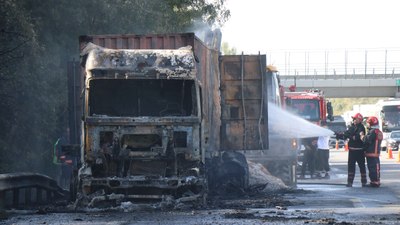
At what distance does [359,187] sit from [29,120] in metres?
8.25

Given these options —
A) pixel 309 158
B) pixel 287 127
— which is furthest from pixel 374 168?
pixel 309 158

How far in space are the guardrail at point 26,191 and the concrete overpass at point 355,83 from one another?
54313 millimetres

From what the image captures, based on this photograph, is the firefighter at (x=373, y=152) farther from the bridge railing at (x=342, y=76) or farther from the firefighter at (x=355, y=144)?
the bridge railing at (x=342, y=76)

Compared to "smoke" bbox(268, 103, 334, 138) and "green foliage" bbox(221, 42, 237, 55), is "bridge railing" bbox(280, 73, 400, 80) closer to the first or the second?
"green foliage" bbox(221, 42, 237, 55)

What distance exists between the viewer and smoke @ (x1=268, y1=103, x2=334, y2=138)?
74.6 ft

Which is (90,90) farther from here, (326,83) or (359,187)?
(326,83)

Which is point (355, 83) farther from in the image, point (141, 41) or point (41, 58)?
point (141, 41)

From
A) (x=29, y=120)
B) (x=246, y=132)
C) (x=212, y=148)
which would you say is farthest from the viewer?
(x=29, y=120)

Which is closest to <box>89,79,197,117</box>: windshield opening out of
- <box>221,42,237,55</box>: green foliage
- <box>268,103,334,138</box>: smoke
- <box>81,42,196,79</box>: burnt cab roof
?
<box>81,42,196,79</box>: burnt cab roof

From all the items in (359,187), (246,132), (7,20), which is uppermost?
(7,20)

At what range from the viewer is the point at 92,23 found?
26016 mm

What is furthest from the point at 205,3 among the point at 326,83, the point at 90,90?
the point at 326,83

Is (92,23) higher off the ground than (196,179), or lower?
higher

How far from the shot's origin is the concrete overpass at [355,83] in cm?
7206
